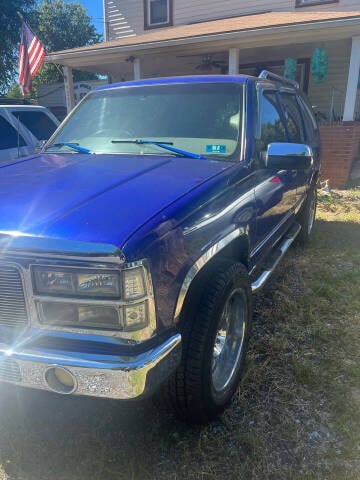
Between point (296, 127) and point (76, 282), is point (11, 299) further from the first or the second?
point (296, 127)

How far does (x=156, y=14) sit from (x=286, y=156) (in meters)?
13.7

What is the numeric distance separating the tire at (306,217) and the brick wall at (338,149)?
3.81 metres

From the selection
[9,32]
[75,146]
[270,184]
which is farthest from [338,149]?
[9,32]

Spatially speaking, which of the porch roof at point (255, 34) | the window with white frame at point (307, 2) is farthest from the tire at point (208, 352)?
the window with white frame at point (307, 2)

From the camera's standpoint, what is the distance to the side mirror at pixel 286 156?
271 centimetres

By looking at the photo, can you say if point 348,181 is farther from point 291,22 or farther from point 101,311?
point 101,311

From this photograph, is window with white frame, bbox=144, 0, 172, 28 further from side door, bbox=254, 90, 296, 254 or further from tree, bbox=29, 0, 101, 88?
tree, bbox=29, 0, 101, 88

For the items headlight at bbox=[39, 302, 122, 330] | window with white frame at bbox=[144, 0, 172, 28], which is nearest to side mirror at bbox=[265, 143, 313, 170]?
headlight at bbox=[39, 302, 122, 330]

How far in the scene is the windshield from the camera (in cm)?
287

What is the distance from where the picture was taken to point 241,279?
8.00 ft

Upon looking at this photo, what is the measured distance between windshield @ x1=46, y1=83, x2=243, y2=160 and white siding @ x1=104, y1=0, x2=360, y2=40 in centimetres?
1004

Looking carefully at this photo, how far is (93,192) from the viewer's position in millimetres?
2072

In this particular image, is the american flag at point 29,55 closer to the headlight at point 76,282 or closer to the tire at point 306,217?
the tire at point 306,217

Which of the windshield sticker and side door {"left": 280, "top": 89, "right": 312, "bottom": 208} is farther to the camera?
side door {"left": 280, "top": 89, "right": 312, "bottom": 208}
